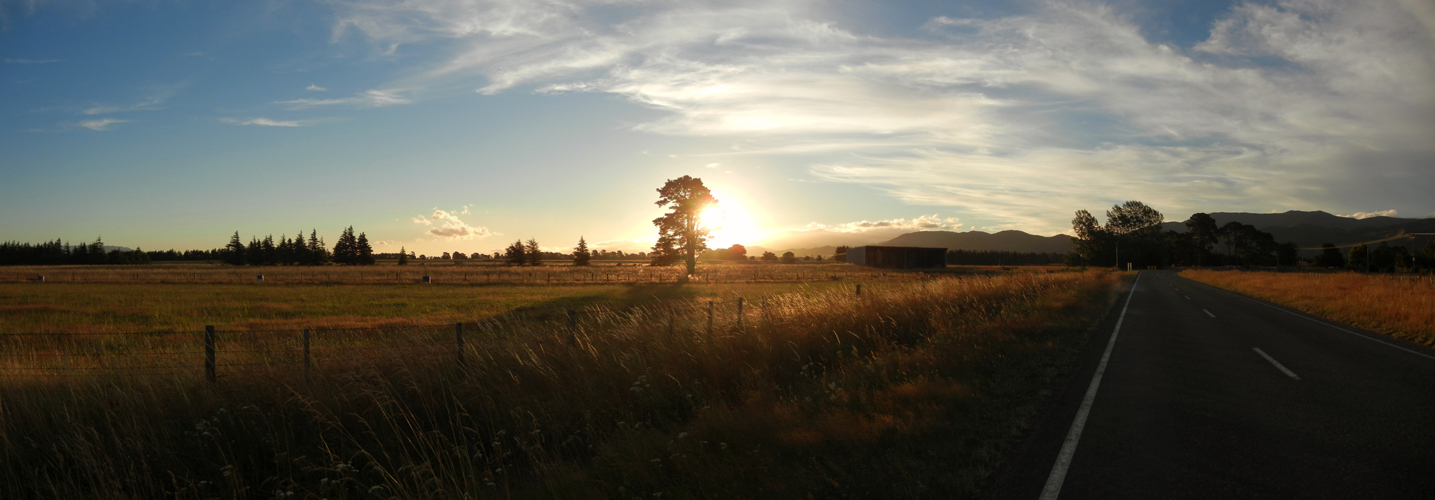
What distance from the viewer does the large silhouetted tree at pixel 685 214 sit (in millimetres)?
63031

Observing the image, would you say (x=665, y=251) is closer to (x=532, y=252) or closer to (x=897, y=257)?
(x=897, y=257)

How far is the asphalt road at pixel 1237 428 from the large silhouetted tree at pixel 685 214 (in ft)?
172

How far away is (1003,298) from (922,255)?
236ft

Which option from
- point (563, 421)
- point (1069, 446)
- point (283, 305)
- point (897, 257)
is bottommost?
point (563, 421)

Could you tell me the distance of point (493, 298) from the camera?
37375mm

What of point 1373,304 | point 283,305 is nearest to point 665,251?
point 283,305

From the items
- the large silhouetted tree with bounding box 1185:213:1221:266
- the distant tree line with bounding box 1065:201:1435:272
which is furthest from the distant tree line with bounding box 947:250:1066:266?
the large silhouetted tree with bounding box 1185:213:1221:266

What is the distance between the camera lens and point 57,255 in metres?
124

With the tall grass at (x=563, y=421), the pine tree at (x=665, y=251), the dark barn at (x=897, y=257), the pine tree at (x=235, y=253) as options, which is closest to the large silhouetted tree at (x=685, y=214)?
the pine tree at (x=665, y=251)

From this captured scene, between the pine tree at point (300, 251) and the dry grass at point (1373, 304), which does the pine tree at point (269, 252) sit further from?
the dry grass at point (1373, 304)

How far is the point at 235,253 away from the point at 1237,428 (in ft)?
521

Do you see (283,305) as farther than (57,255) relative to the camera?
No

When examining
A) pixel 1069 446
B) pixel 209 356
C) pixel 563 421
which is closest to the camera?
pixel 1069 446

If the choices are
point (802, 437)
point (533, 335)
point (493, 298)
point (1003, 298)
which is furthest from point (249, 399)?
point (493, 298)
